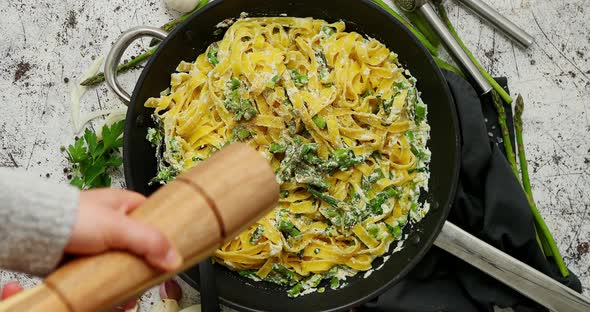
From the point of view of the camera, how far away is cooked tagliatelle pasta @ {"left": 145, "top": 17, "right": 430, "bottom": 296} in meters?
2.75

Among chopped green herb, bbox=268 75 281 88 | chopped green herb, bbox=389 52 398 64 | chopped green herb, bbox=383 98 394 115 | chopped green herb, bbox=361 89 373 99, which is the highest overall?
chopped green herb, bbox=268 75 281 88

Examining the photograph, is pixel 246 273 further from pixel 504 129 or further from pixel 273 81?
pixel 504 129

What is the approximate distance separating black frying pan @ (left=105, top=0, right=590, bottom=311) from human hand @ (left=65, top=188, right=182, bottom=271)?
1297 mm

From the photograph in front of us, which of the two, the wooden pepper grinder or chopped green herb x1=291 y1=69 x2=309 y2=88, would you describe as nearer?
the wooden pepper grinder

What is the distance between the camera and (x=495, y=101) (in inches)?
117

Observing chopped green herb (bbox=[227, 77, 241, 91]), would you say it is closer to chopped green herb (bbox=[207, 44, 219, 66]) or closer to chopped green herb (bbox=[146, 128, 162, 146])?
chopped green herb (bbox=[207, 44, 219, 66])

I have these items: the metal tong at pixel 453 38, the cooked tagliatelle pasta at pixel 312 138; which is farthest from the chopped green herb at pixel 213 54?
the metal tong at pixel 453 38

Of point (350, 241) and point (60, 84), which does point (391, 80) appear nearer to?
point (350, 241)

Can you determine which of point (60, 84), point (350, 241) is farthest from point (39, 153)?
point (350, 241)

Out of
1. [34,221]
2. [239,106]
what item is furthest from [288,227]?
[34,221]

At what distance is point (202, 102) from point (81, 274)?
64.0 inches

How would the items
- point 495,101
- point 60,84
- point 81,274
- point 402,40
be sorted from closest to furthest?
point 81,274
point 402,40
point 495,101
point 60,84

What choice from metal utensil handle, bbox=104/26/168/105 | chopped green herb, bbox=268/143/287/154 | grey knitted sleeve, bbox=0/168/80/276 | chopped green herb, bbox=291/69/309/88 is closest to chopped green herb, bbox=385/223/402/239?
chopped green herb, bbox=268/143/287/154

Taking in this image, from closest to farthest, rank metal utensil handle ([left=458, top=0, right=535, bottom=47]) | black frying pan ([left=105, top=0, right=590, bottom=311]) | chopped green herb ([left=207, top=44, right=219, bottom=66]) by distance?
black frying pan ([left=105, top=0, right=590, bottom=311]), chopped green herb ([left=207, top=44, right=219, bottom=66]), metal utensil handle ([left=458, top=0, right=535, bottom=47])
